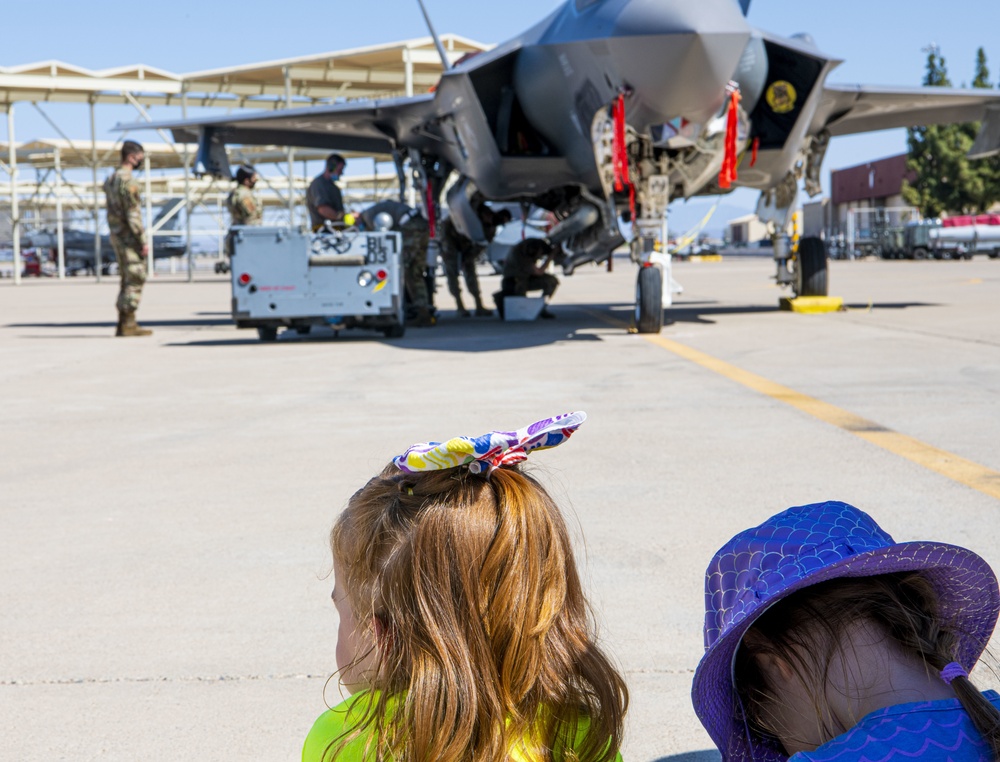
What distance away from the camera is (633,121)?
36.8 ft

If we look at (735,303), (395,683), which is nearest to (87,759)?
(395,683)

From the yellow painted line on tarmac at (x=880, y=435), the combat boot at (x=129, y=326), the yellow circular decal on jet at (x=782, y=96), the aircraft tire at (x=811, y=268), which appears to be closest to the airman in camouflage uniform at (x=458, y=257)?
the aircraft tire at (x=811, y=268)

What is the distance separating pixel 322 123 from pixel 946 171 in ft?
175

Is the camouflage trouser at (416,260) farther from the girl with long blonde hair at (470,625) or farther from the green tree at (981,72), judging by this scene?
the green tree at (981,72)

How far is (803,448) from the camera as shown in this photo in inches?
222

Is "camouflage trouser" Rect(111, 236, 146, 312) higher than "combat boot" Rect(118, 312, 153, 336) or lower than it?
higher

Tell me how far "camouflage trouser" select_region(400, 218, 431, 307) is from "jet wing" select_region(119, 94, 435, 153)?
4.68ft

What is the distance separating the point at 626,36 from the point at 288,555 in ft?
24.6

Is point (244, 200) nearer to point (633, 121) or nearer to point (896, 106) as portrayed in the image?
point (633, 121)

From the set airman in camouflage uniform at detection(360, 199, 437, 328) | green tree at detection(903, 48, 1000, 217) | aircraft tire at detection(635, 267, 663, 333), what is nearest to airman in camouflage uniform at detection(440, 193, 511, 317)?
airman in camouflage uniform at detection(360, 199, 437, 328)

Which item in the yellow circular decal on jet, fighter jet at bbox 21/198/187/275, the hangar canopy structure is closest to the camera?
the yellow circular decal on jet

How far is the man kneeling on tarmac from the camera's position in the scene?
53.6 feet

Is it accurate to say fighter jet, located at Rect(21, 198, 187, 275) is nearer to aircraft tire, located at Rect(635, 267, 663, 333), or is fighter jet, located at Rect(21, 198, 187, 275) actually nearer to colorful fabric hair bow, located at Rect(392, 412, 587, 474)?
aircraft tire, located at Rect(635, 267, 663, 333)

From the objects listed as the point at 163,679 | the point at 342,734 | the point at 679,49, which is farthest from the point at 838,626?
the point at 679,49
